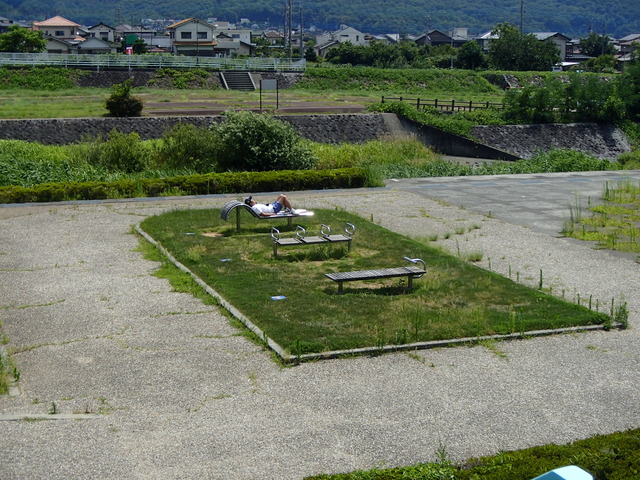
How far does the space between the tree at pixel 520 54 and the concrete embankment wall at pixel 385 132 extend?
3360cm

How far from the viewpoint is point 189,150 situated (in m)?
25.5

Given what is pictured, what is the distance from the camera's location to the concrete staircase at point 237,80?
53281mm

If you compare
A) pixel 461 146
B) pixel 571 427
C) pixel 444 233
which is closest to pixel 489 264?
pixel 444 233

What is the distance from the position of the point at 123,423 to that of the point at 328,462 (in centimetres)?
215

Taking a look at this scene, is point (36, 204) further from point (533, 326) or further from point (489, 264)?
point (533, 326)

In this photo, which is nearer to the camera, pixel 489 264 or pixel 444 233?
pixel 489 264

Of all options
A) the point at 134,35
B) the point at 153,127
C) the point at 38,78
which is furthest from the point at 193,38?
the point at 153,127

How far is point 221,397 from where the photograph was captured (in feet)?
29.4

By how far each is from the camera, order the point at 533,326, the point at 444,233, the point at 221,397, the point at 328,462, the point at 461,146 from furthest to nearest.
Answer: the point at 461,146, the point at 444,233, the point at 533,326, the point at 221,397, the point at 328,462

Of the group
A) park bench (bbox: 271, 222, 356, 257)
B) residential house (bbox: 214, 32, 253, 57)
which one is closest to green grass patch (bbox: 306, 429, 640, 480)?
park bench (bbox: 271, 222, 356, 257)

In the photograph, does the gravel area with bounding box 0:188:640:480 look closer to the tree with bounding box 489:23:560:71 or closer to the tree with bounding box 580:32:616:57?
the tree with bounding box 489:23:560:71

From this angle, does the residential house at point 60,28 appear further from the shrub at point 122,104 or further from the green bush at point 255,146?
the green bush at point 255,146

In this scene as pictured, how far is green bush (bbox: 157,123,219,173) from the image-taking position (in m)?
25.2

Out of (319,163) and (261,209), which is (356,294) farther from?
(319,163)
